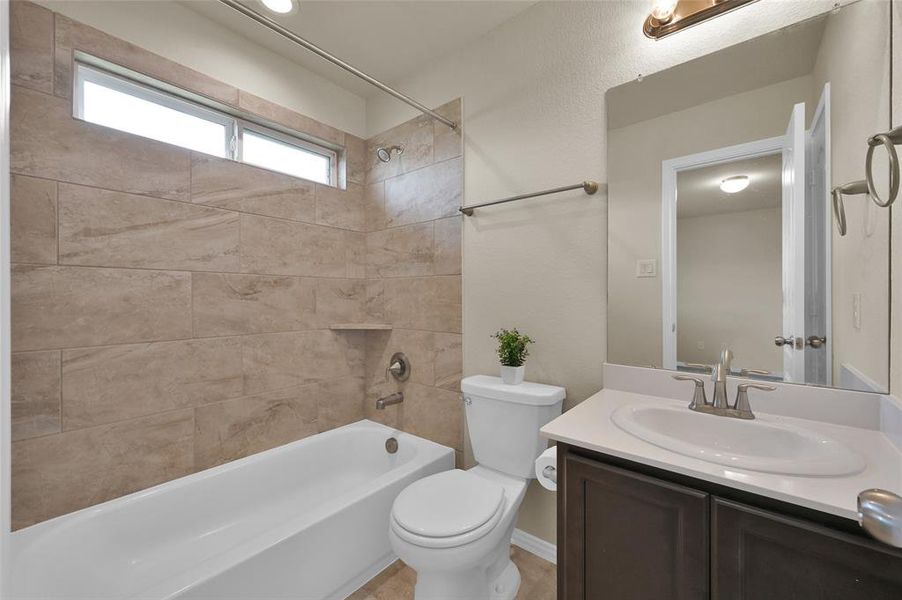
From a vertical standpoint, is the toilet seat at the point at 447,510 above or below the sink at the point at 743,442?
below

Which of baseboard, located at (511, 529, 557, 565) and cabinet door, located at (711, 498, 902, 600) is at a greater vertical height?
cabinet door, located at (711, 498, 902, 600)

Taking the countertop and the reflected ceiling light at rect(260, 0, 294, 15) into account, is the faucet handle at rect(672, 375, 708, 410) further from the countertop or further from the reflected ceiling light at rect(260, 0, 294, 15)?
the reflected ceiling light at rect(260, 0, 294, 15)

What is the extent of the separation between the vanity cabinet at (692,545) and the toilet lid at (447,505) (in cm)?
34

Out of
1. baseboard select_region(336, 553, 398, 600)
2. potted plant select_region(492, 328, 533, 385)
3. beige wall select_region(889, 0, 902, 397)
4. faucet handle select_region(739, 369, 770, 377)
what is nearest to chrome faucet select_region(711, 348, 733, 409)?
faucet handle select_region(739, 369, 770, 377)

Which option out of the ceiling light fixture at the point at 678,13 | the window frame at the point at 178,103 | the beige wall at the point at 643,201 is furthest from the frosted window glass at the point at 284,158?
the ceiling light fixture at the point at 678,13

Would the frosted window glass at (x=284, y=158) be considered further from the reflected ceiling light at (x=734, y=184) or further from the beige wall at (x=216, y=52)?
the reflected ceiling light at (x=734, y=184)

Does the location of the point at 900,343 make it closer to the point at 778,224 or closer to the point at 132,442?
the point at 778,224

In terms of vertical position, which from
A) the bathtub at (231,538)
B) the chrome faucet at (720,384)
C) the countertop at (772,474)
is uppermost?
the chrome faucet at (720,384)

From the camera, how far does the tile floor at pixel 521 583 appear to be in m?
1.56

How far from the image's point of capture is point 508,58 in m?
1.91

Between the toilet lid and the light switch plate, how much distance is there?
1031mm

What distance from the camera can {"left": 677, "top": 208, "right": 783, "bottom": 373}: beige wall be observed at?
49.9 inches

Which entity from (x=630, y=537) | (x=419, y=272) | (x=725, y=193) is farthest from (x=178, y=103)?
(x=630, y=537)

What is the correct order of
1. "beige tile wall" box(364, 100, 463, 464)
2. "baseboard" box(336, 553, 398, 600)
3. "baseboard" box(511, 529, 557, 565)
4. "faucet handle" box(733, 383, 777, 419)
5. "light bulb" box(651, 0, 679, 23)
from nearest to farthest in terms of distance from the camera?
"faucet handle" box(733, 383, 777, 419) → "light bulb" box(651, 0, 679, 23) → "baseboard" box(336, 553, 398, 600) → "baseboard" box(511, 529, 557, 565) → "beige tile wall" box(364, 100, 463, 464)
